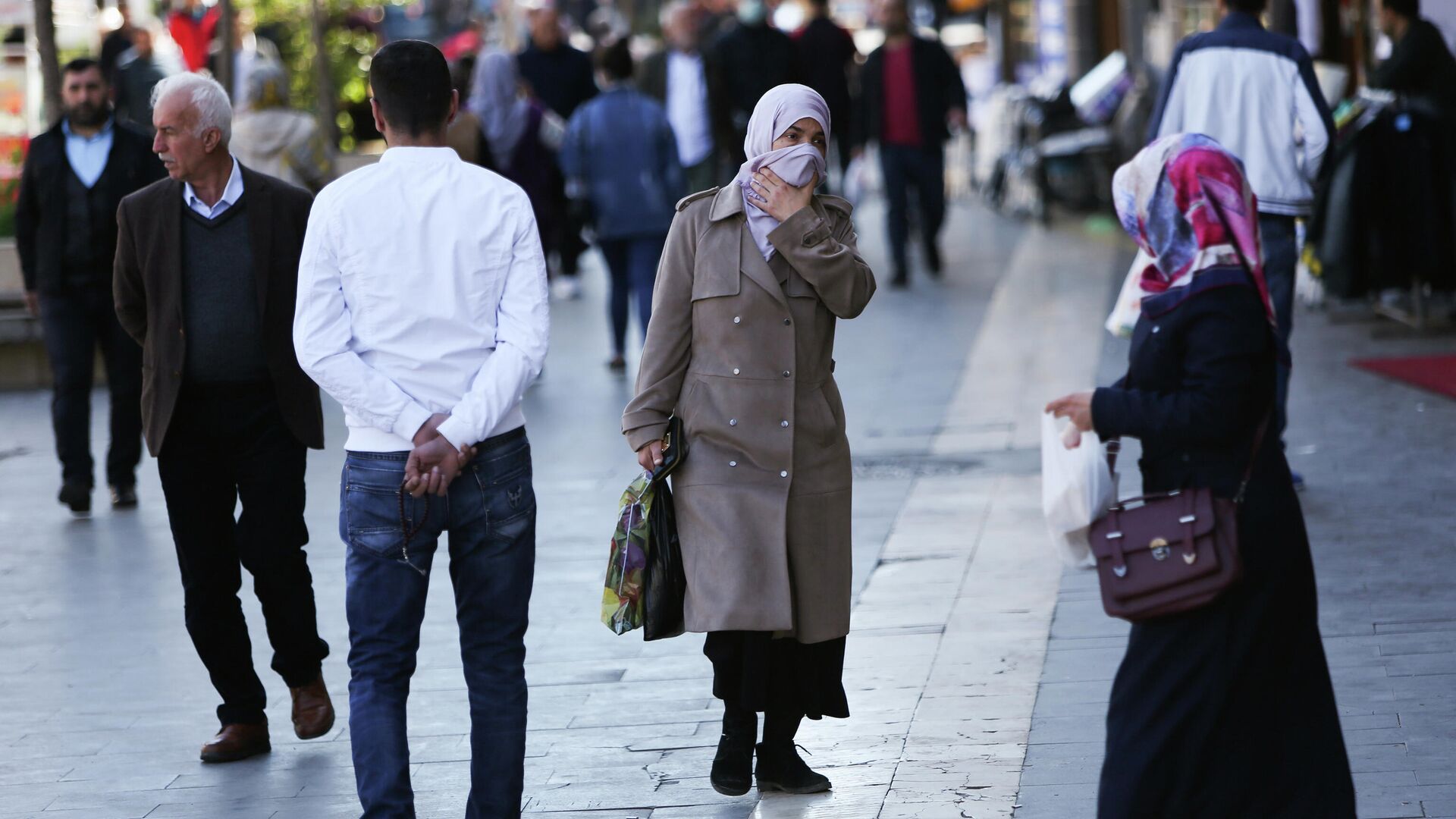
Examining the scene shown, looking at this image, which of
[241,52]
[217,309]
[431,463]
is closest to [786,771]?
[431,463]

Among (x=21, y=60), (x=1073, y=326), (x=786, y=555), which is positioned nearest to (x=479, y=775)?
(x=786, y=555)

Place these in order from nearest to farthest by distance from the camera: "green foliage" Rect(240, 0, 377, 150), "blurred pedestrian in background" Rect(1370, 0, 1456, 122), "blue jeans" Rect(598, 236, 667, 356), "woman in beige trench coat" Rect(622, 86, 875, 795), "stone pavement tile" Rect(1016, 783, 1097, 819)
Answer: "stone pavement tile" Rect(1016, 783, 1097, 819)
"woman in beige trench coat" Rect(622, 86, 875, 795)
"blurred pedestrian in background" Rect(1370, 0, 1456, 122)
"blue jeans" Rect(598, 236, 667, 356)
"green foliage" Rect(240, 0, 377, 150)

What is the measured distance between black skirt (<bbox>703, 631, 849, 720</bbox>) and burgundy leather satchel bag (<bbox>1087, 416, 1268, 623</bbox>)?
1.11 m

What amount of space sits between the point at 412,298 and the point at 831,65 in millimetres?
12536

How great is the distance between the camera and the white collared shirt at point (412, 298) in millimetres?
4148

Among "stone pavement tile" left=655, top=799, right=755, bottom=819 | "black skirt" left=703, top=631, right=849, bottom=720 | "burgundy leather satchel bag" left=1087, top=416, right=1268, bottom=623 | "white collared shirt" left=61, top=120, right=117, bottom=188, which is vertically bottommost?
"stone pavement tile" left=655, top=799, right=755, bottom=819

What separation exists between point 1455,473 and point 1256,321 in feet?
14.8

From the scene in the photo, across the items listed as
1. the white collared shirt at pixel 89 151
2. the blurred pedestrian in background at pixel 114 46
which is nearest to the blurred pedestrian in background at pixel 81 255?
the white collared shirt at pixel 89 151

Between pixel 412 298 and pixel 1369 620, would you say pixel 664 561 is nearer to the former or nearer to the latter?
pixel 412 298

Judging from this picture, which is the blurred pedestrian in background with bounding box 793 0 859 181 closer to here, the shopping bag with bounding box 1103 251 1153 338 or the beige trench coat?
the beige trench coat

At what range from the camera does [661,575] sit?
Result: 187 inches

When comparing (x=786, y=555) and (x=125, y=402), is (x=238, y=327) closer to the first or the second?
(x=786, y=555)

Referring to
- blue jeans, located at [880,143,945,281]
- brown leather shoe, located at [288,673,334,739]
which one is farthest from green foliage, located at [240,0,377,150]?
brown leather shoe, located at [288,673,334,739]

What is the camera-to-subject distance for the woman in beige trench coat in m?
4.62
